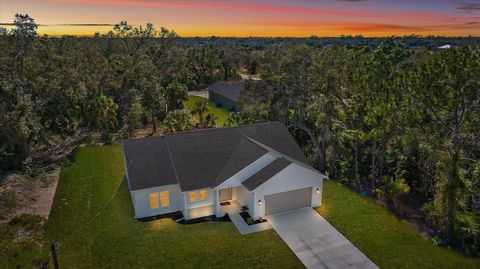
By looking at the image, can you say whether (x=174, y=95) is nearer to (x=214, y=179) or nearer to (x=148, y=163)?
(x=148, y=163)

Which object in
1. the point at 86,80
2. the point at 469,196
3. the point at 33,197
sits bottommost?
the point at 33,197

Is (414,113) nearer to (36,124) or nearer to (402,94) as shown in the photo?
(402,94)

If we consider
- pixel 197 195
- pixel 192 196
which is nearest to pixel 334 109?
pixel 197 195

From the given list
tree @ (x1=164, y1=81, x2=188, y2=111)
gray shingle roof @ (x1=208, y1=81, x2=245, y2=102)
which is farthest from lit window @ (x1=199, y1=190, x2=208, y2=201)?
gray shingle roof @ (x1=208, y1=81, x2=245, y2=102)

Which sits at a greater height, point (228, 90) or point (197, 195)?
point (228, 90)

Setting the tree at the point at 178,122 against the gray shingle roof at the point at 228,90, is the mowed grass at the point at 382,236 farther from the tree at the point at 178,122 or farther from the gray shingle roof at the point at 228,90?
the gray shingle roof at the point at 228,90

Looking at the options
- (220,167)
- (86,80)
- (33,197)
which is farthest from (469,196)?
(86,80)
